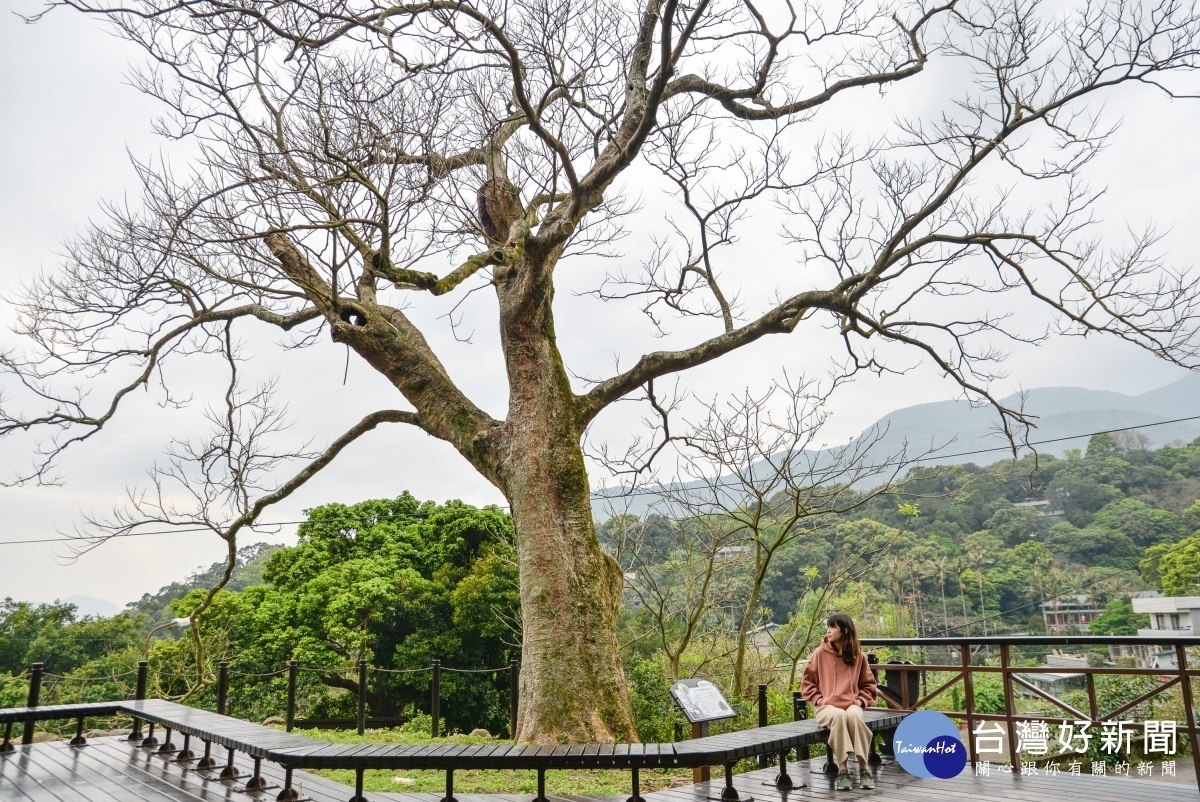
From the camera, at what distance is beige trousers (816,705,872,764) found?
13.6 ft

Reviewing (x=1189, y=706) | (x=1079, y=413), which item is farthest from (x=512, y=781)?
(x=1079, y=413)

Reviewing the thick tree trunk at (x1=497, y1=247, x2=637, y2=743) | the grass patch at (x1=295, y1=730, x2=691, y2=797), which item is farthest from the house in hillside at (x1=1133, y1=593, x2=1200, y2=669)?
the thick tree trunk at (x1=497, y1=247, x2=637, y2=743)

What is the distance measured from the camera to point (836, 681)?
436 cm

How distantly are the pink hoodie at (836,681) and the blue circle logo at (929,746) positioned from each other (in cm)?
47

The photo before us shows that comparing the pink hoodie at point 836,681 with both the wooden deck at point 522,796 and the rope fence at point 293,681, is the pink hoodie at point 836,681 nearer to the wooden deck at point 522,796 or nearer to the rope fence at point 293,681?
the wooden deck at point 522,796

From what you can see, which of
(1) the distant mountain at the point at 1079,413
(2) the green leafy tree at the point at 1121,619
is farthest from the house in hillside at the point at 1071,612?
(1) the distant mountain at the point at 1079,413

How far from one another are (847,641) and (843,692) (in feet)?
1.00

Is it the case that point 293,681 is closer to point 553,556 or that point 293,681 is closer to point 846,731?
point 553,556

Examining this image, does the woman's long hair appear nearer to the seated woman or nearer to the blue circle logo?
the seated woman

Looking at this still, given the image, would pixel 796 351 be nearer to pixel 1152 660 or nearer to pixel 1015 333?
pixel 1015 333

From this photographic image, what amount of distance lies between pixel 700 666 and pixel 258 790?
5.93 m

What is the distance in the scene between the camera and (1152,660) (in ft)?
56.9

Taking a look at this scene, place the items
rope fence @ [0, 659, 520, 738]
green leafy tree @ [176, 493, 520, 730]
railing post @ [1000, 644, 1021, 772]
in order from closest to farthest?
railing post @ [1000, 644, 1021, 772]
rope fence @ [0, 659, 520, 738]
green leafy tree @ [176, 493, 520, 730]

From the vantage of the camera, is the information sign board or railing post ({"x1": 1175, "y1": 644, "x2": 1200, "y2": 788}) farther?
the information sign board
